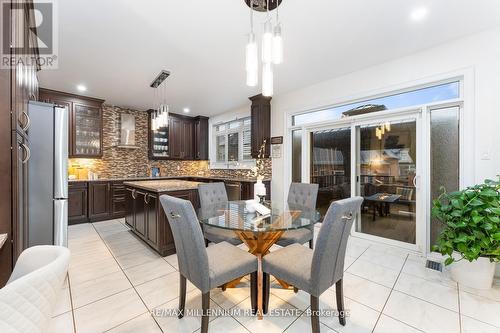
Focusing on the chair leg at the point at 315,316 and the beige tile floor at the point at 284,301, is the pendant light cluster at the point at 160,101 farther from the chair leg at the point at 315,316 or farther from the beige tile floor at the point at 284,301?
the chair leg at the point at 315,316

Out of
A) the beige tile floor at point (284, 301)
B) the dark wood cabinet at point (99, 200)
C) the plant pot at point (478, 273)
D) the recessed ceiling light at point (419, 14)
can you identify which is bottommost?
the beige tile floor at point (284, 301)

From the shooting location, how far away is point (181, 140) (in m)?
6.31

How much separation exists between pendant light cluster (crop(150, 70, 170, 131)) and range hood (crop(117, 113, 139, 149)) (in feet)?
2.73

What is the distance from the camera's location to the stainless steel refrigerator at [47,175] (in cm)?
227

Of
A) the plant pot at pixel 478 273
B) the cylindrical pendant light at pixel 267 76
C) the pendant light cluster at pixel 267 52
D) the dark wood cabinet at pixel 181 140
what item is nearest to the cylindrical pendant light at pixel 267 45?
the pendant light cluster at pixel 267 52

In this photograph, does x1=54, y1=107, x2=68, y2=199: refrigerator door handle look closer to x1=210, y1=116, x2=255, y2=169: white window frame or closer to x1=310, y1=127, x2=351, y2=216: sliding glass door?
x1=210, y1=116, x2=255, y2=169: white window frame

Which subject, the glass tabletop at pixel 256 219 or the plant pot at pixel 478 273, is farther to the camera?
the plant pot at pixel 478 273

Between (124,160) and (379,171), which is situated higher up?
(124,160)

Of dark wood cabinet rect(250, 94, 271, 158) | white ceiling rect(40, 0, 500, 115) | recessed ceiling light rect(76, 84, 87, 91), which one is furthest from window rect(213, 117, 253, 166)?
recessed ceiling light rect(76, 84, 87, 91)

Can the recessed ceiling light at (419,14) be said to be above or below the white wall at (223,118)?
above

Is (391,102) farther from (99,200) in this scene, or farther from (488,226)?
(99,200)

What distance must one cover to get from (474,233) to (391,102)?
193 cm

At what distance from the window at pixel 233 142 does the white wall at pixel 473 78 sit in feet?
8.33

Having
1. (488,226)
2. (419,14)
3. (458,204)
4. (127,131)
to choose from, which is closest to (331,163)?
(458,204)
